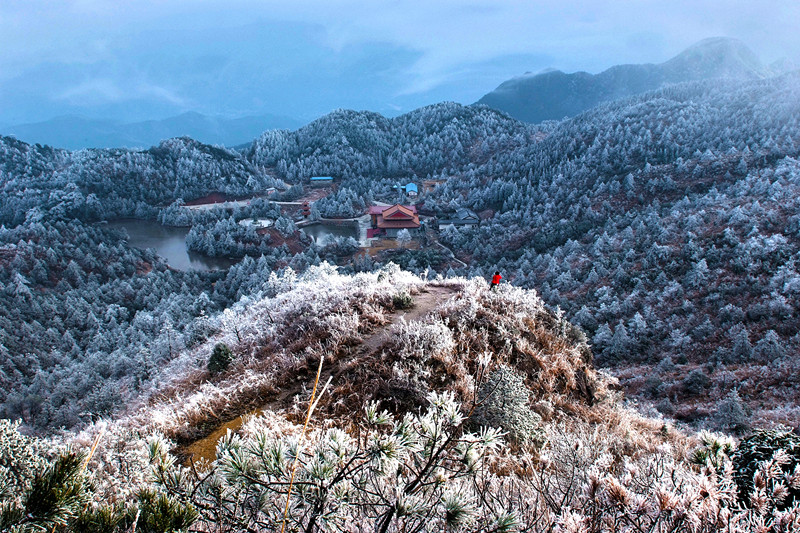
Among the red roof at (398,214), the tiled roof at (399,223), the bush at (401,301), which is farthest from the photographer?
the red roof at (398,214)

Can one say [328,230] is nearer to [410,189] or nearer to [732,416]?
[410,189]

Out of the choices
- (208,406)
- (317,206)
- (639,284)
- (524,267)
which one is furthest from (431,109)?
→ (208,406)

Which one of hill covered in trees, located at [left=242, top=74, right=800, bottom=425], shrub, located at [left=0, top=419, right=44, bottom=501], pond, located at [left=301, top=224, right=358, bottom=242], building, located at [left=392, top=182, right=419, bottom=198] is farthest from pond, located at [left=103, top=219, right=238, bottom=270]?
shrub, located at [left=0, top=419, right=44, bottom=501]

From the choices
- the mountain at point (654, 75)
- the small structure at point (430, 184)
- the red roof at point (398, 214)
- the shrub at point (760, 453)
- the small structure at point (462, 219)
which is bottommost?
the small structure at point (462, 219)

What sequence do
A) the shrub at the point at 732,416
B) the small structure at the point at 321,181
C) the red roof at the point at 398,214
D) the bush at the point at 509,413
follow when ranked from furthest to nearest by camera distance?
the small structure at the point at 321,181 < the red roof at the point at 398,214 < the shrub at the point at 732,416 < the bush at the point at 509,413

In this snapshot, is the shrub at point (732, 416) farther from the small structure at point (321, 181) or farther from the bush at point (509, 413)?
the small structure at point (321, 181)

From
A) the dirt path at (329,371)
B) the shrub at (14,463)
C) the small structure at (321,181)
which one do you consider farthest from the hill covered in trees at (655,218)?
the shrub at (14,463)

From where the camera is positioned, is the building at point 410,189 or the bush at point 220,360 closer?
the bush at point 220,360

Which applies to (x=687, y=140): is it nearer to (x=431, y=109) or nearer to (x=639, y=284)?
(x=639, y=284)

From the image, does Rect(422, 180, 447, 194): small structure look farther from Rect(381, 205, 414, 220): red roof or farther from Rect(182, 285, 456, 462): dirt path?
Rect(182, 285, 456, 462): dirt path
